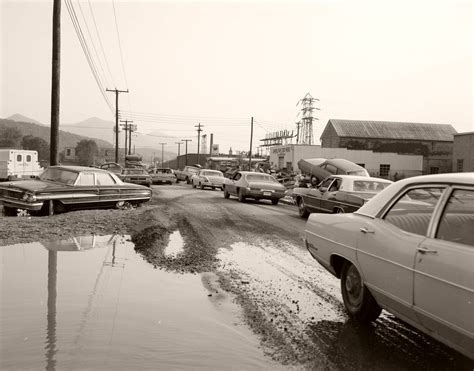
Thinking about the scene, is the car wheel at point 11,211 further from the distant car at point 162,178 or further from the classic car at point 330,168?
the distant car at point 162,178

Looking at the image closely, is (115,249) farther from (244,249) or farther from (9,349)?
(9,349)

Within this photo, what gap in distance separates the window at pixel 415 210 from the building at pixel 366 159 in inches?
1790

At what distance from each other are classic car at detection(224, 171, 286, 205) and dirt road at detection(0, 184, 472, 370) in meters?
6.26

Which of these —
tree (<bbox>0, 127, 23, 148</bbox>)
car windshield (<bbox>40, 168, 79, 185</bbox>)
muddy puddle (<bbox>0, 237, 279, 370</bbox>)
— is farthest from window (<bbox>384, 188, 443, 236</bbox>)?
tree (<bbox>0, 127, 23, 148</bbox>)

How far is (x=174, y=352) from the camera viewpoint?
3938mm

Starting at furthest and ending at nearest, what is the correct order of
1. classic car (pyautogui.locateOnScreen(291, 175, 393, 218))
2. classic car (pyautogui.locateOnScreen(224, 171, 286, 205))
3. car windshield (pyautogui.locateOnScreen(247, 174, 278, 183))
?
car windshield (pyautogui.locateOnScreen(247, 174, 278, 183)), classic car (pyautogui.locateOnScreen(224, 171, 286, 205)), classic car (pyautogui.locateOnScreen(291, 175, 393, 218))

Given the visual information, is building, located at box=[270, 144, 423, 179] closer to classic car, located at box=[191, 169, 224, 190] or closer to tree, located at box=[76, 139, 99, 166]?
classic car, located at box=[191, 169, 224, 190]

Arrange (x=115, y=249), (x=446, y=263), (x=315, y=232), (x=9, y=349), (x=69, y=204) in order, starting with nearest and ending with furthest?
1. (x=446, y=263)
2. (x=9, y=349)
3. (x=315, y=232)
4. (x=115, y=249)
5. (x=69, y=204)

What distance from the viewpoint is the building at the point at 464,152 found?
123ft

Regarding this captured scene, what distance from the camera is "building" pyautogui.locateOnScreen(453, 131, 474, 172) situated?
1473 inches

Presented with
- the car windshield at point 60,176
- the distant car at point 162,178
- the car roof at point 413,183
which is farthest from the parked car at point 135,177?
the car roof at point 413,183

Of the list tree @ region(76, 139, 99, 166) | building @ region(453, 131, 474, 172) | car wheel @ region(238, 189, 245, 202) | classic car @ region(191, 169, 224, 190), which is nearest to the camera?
car wheel @ region(238, 189, 245, 202)

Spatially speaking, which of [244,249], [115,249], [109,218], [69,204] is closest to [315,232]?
[244,249]

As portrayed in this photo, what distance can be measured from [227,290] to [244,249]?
2.94 metres
